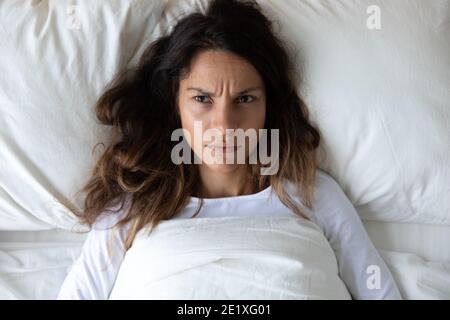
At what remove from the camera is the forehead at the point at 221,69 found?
898 mm

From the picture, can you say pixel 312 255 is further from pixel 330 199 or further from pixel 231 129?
pixel 231 129

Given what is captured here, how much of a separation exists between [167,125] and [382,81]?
0.43 metres

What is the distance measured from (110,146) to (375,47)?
21.6 inches

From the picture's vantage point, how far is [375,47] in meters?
0.97

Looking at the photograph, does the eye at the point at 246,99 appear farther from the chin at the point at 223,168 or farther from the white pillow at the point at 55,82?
the white pillow at the point at 55,82

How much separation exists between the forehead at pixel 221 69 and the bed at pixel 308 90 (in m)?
0.13

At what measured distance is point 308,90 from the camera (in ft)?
3.25

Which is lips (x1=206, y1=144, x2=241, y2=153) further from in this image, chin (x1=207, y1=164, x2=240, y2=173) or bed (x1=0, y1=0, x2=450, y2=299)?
bed (x1=0, y1=0, x2=450, y2=299)

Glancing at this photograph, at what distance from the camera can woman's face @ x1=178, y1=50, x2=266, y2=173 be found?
0.89 metres

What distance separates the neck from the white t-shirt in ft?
0.13

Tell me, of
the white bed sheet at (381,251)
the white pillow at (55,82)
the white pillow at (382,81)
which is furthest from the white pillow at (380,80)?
the white pillow at (55,82)

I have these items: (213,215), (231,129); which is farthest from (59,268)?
(231,129)

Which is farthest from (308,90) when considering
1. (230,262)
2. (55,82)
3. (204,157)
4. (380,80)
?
(55,82)

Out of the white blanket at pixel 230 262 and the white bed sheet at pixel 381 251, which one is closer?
the white blanket at pixel 230 262
